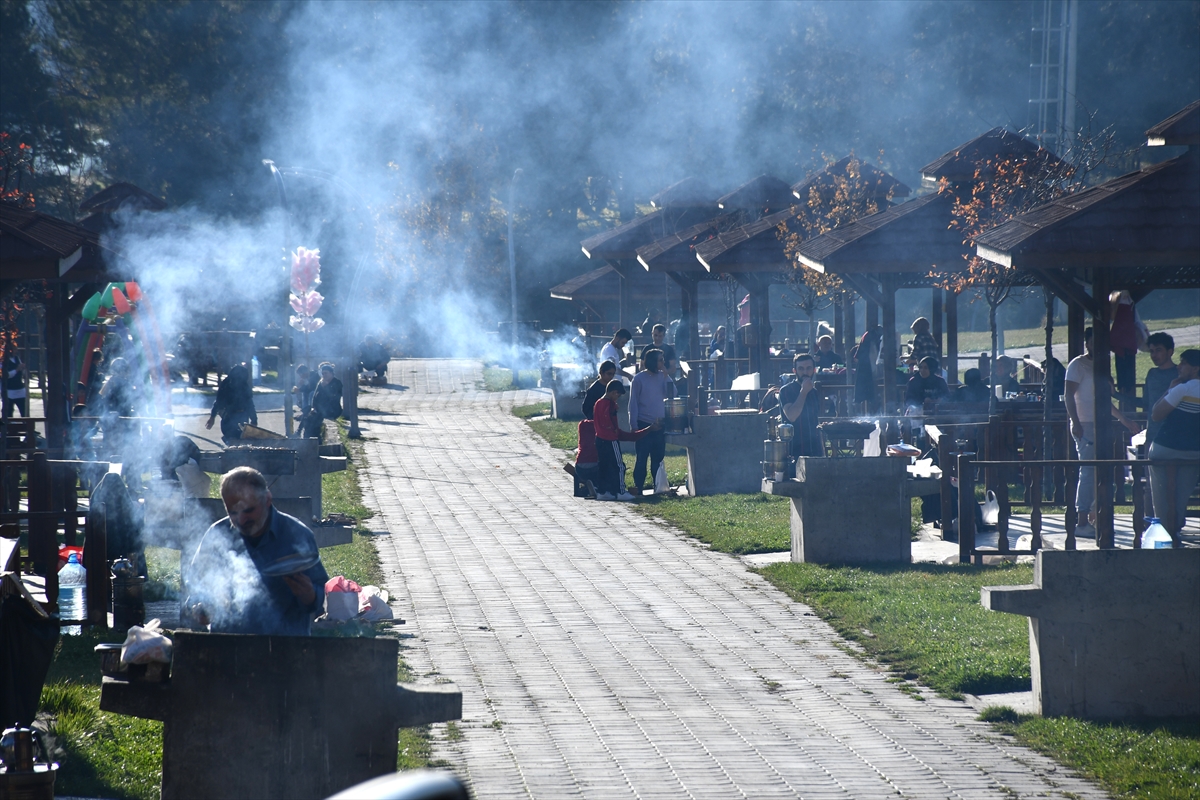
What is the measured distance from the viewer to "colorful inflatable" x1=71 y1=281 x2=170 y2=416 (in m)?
17.2

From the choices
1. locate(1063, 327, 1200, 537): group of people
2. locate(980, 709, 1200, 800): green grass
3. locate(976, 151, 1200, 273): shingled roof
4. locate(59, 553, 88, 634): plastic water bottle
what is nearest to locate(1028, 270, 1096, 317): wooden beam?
locate(976, 151, 1200, 273): shingled roof

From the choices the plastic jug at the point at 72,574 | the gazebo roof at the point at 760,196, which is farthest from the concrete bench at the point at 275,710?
the gazebo roof at the point at 760,196

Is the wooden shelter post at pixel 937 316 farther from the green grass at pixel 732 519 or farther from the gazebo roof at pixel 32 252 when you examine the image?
the gazebo roof at pixel 32 252

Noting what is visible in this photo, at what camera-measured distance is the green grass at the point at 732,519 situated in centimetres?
1190

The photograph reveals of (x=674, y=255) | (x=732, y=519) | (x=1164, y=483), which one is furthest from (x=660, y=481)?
(x=1164, y=483)

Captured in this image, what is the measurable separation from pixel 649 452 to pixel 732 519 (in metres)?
2.59

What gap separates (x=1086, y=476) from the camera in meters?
10.8

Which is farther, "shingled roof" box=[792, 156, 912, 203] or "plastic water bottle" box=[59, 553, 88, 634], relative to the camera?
"shingled roof" box=[792, 156, 912, 203]

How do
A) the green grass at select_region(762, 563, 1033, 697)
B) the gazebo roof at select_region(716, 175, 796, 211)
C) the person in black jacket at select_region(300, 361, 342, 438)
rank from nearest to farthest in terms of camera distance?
the green grass at select_region(762, 563, 1033, 697)
the person in black jacket at select_region(300, 361, 342, 438)
the gazebo roof at select_region(716, 175, 796, 211)

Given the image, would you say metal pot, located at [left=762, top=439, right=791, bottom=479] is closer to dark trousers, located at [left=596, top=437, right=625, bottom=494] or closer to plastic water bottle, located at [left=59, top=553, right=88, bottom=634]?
A: dark trousers, located at [left=596, top=437, right=625, bottom=494]

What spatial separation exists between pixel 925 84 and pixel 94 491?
3793cm

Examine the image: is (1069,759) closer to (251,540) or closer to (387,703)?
(387,703)

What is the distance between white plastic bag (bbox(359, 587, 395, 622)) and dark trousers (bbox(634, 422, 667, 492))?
22.5 feet

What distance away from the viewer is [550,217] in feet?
175
